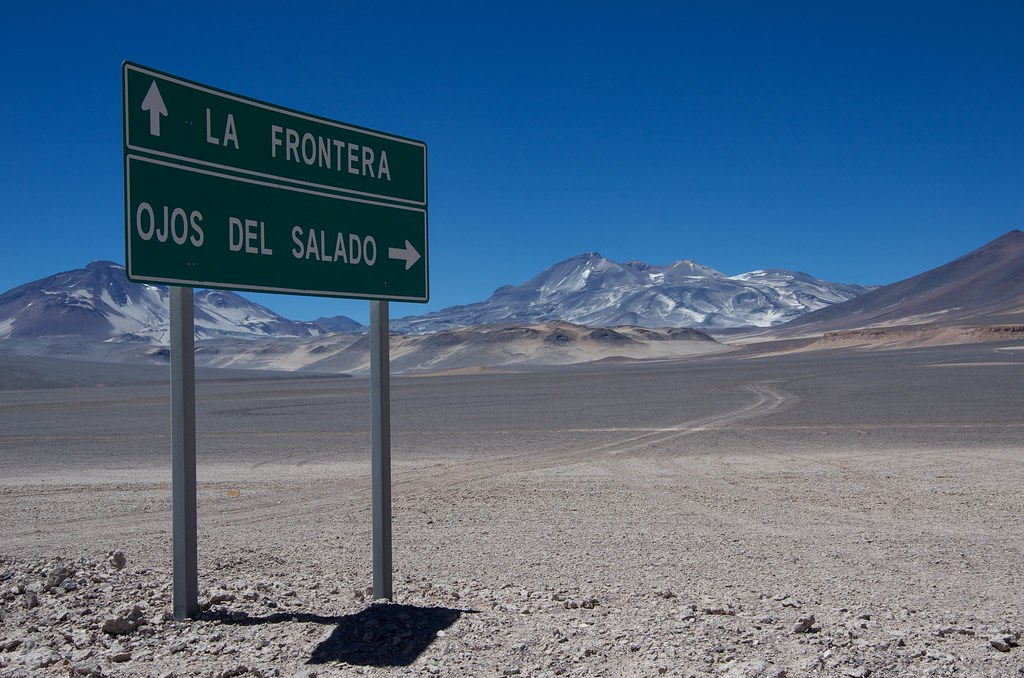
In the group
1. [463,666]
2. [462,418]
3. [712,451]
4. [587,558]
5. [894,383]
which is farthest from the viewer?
[894,383]

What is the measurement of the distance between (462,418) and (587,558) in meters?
16.5

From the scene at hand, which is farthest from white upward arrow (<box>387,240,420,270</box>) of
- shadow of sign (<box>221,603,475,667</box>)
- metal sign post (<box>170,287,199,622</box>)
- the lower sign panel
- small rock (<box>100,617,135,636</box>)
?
small rock (<box>100,617,135,636</box>)

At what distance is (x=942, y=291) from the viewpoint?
199125mm

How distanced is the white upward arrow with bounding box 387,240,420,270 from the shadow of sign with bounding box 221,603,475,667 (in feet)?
6.01

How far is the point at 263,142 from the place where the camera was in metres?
4.74

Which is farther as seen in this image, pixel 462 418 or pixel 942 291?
pixel 942 291

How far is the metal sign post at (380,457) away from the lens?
4.93 meters

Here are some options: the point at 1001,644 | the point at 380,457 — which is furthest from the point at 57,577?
the point at 1001,644

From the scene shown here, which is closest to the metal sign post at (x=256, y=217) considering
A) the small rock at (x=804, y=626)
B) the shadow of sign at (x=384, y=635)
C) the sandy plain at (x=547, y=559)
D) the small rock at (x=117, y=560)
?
the shadow of sign at (x=384, y=635)

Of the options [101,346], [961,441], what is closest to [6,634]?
[961,441]

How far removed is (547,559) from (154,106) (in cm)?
380

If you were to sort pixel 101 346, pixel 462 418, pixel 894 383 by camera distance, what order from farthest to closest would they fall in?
pixel 101 346 → pixel 894 383 → pixel 462 418

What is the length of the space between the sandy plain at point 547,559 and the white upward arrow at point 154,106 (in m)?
2.37

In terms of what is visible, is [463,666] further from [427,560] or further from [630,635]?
[427,560]
